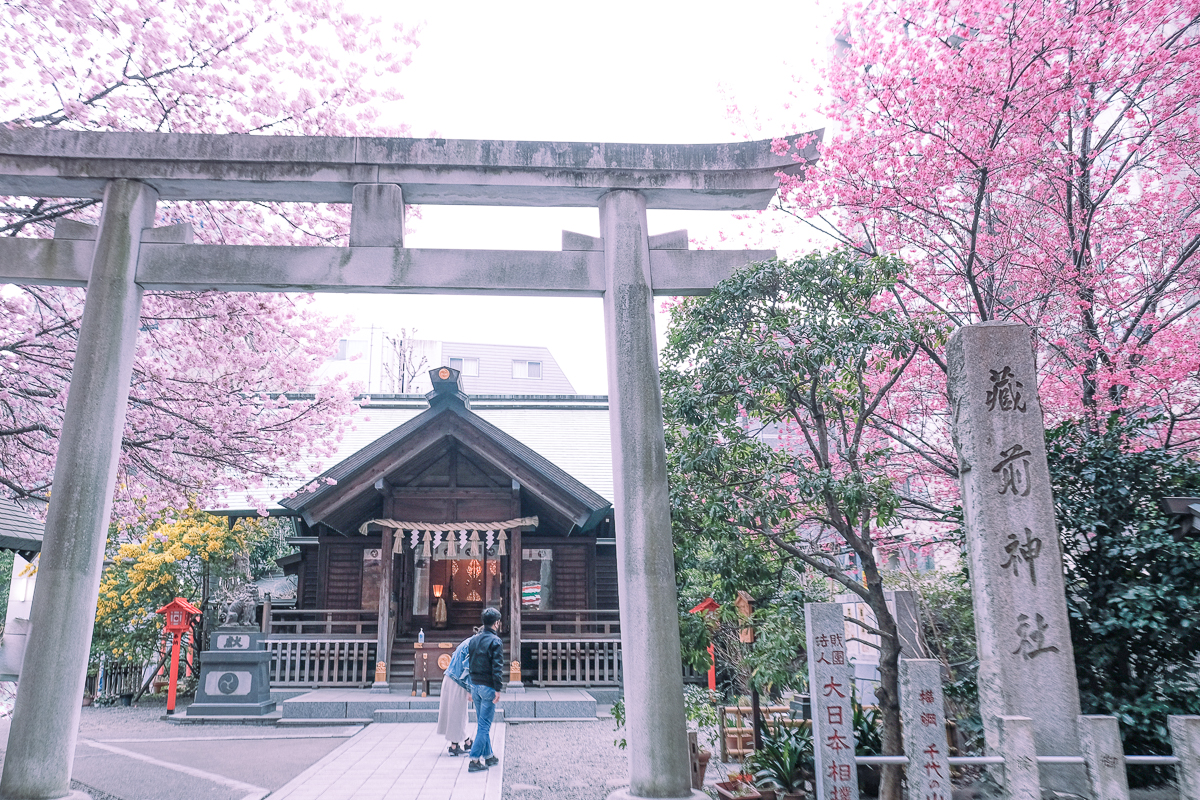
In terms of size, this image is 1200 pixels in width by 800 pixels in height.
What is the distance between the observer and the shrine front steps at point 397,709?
496 inches

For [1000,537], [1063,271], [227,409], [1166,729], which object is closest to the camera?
[1000,537]

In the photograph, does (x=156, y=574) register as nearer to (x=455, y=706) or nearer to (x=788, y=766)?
(x=455, y=706)

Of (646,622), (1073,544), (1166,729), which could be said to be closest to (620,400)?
(646,622)

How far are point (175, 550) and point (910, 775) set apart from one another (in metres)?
15.3

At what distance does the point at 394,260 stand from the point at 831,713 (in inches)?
Result: 205

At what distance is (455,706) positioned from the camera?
32.0ft

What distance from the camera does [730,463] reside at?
6.78 meters

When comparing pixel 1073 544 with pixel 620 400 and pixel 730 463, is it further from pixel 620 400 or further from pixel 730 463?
pixel 620 400

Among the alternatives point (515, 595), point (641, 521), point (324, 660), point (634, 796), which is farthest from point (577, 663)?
point (641, 521)

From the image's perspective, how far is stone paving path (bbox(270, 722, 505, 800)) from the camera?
763cm

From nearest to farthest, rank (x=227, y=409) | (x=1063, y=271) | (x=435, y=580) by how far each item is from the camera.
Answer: (x=1063, y=271) → (x=227, y=409) → (x=435, y=580)

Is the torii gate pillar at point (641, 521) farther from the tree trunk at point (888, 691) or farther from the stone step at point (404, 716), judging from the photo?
the stone step at point (404, 716)

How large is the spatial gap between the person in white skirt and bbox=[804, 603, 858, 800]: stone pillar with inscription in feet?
17.5

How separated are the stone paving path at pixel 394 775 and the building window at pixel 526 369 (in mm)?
31342
